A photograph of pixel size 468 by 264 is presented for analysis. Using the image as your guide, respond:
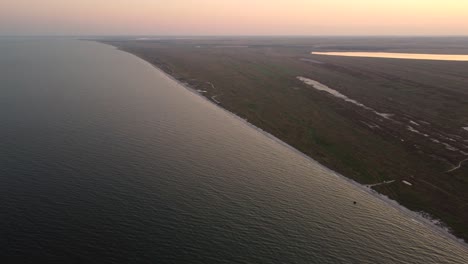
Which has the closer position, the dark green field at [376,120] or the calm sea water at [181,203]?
the calm sea water at [181,203]

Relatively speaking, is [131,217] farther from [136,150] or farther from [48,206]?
[136,150]

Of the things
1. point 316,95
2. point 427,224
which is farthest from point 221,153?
point 316,95

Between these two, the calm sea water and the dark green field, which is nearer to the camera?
the calm sea water

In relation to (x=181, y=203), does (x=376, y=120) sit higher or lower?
higher

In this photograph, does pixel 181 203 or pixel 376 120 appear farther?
pixel 376 120
